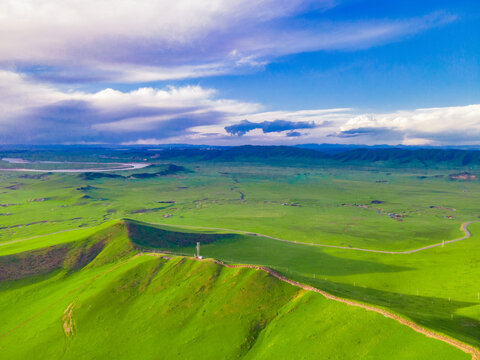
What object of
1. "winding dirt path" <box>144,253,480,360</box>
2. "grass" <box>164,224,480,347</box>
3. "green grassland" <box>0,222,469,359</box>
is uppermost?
"winding dirt path" <box>144,253,480,360</box>

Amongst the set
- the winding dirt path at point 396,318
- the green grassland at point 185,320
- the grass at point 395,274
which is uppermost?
the winding dirt path at point 396,318

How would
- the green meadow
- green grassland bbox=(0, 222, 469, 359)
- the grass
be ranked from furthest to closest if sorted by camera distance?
the grass, the green meadow, green grassland bbox=(0, 222, 469, 359)

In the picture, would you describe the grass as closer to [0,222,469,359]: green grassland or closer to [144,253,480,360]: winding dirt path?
[144,253,480,360]: winding dirt path

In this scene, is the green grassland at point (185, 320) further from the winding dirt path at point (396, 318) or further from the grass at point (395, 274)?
the grass at point (395, 274)

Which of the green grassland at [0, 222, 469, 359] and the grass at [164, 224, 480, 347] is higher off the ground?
the green grassland at [0, 222, 469, 359]

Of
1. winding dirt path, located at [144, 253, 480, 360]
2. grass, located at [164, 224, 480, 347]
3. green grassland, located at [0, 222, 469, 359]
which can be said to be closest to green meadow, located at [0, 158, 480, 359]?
green grassland, located at [0, 222, 469, 359]

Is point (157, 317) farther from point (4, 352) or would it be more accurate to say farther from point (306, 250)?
point (306, 250)

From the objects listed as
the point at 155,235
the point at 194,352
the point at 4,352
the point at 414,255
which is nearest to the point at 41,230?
the point at 155,235

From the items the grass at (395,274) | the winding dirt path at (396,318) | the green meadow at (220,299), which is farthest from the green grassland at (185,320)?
the grass at (395,274)

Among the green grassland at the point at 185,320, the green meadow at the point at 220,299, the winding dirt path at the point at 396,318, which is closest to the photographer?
the winding dirt path at the point at 396,318
